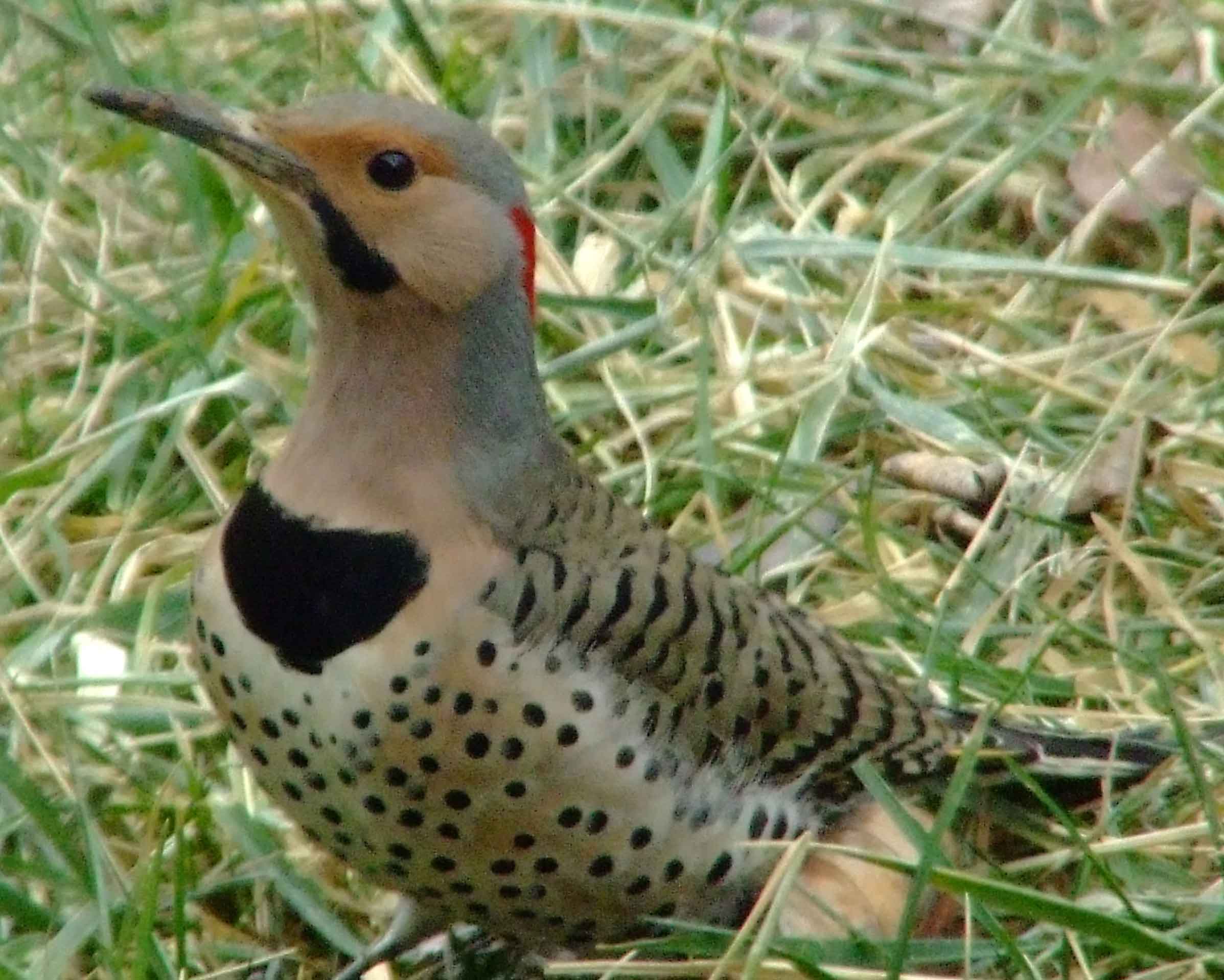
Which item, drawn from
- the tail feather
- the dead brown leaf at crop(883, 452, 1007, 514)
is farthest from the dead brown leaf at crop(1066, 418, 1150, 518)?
the tail feather

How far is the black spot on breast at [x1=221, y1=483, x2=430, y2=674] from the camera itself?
2523 mm

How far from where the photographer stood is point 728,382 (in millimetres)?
3900

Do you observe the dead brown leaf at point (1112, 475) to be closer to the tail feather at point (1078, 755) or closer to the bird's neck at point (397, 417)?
the tail feather at point (1078, 755)

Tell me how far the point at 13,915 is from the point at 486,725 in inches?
29.8

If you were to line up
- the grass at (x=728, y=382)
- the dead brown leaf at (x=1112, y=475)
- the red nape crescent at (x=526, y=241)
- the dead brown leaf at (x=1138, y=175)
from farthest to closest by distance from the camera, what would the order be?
1. the dead brown leaf at (x=1138, y=175)
2. the dead brown leaf at (x=1112, y=475)
3. the grass at (x=728, y=382)
4. the red nape crescent at (x=526, y=241)

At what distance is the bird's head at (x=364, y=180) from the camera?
2.52 metres

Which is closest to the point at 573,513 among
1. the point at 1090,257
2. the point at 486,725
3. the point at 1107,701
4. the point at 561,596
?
the point at 561,596

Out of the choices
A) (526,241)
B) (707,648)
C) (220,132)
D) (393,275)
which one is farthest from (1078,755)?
(220,132)

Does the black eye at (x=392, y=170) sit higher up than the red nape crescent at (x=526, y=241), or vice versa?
the black eye at (x=392, y=170)

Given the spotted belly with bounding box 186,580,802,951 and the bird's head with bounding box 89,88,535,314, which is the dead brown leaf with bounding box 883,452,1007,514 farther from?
the bird's head with bounding box 89,88,535,314

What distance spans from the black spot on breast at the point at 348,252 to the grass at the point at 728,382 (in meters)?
0.73

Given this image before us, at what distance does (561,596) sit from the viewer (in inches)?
104

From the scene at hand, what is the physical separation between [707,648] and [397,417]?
1.69 feet

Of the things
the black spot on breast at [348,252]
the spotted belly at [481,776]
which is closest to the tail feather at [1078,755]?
the spotted belly at [481,776]
